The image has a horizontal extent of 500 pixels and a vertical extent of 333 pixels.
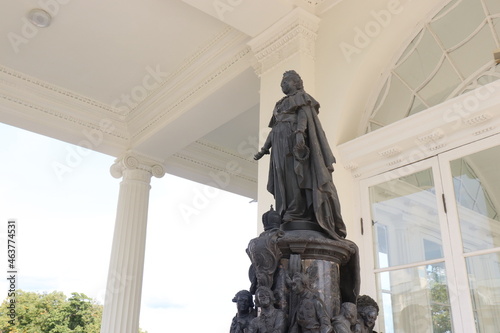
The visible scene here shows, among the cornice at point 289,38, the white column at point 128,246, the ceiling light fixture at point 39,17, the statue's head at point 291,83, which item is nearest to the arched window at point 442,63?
the cornice at point 289,38

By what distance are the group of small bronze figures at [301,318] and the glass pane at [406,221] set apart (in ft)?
6.92

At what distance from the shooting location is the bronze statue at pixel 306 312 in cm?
174

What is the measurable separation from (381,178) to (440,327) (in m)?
1.38

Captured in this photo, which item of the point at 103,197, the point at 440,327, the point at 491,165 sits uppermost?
the point at 103,197

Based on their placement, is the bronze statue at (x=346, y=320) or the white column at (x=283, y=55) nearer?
the bronze statue at (x=346, y=320)

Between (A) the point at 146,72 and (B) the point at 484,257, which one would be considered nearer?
(B) the point at 484,257

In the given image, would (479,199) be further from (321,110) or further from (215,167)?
(215,167)

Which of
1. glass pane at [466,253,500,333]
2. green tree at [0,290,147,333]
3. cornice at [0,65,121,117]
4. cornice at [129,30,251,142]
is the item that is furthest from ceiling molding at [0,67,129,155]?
green tree at [0,290,147,333]

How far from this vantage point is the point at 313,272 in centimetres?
191

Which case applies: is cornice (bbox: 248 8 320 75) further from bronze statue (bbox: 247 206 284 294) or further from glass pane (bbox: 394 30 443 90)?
bronze statue (bbox: 247 206 284 294)

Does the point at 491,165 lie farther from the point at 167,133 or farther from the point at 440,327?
the point at 167,133

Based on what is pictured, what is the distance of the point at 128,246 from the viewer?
7.08 metres

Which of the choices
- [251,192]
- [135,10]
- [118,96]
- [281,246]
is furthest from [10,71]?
[281,246]

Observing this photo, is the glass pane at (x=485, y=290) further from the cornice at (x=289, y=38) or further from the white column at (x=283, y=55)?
the cornice at (x=289, y=38)
